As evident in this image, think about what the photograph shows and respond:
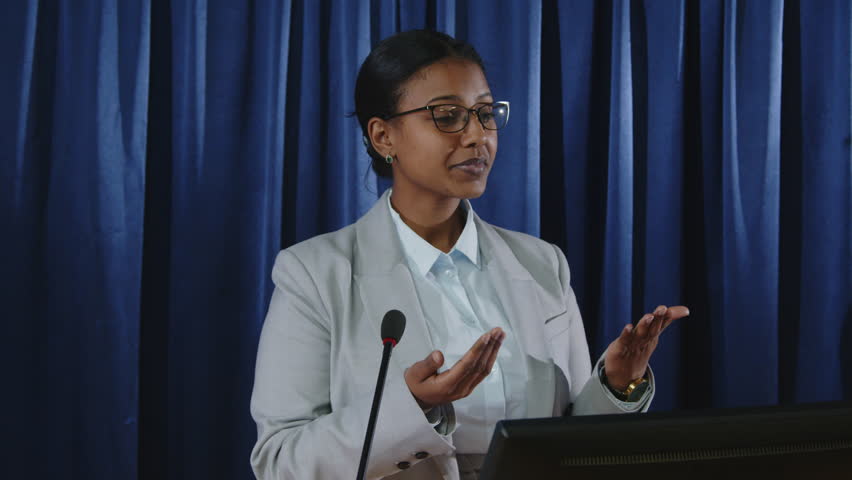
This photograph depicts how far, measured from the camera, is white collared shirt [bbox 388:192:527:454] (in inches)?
54.5

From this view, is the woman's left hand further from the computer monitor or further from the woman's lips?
the computer monitor

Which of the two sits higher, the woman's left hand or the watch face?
the woman's left hand

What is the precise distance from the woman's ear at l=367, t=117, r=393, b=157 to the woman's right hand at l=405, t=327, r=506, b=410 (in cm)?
57

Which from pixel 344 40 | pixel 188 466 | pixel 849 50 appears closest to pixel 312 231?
pixel 344 40

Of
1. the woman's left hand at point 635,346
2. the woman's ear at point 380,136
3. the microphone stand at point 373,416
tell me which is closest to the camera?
the microphone stand at point 373,416

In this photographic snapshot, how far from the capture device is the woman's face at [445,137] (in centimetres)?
142

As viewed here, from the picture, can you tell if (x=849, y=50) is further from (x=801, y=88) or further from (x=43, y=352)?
(x=43, y=352)

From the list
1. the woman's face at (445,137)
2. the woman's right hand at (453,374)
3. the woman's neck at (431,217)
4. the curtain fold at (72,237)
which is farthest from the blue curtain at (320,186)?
the woman's right hand at (453,374)

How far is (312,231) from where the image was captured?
78.5 inches

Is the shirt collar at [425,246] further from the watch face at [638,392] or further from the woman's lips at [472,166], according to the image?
the watch face at [638,392]

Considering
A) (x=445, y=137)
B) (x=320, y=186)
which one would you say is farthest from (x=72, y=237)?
(x=445, y=137)

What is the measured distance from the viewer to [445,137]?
55.6 inches

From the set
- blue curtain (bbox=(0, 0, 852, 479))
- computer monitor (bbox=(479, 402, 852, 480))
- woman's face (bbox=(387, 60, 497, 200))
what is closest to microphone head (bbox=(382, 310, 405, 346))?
computer monitor (bbox=(479, 402, 852, 480))

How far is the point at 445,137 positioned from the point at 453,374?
1.85 feet
